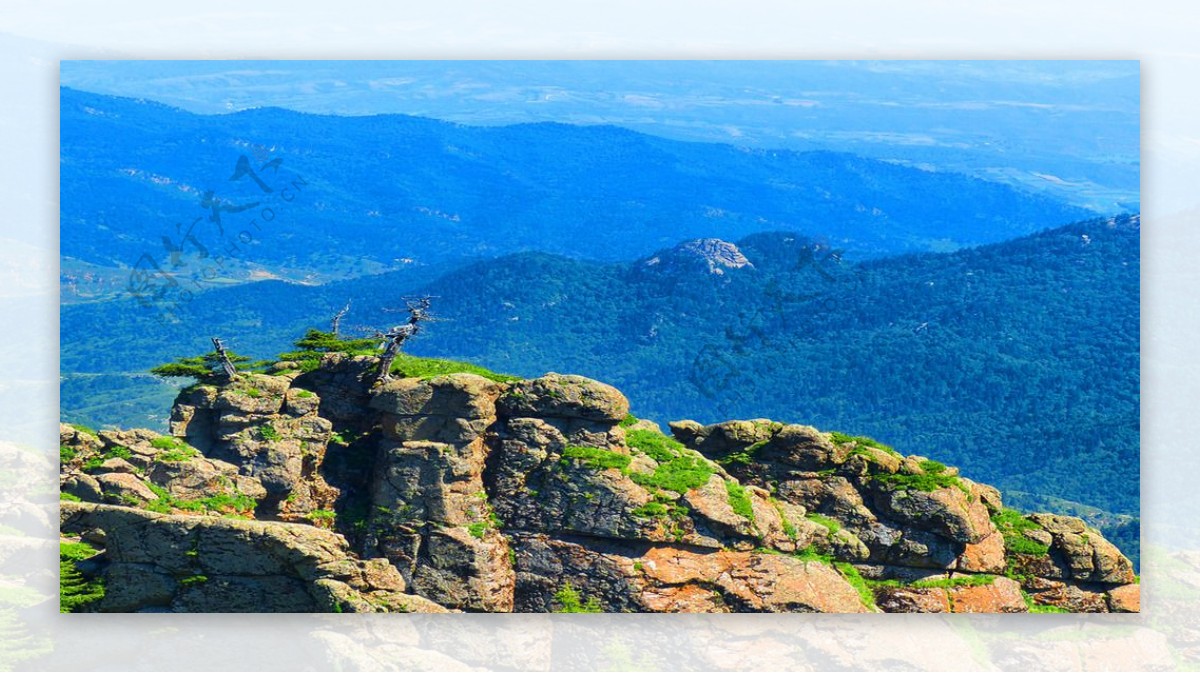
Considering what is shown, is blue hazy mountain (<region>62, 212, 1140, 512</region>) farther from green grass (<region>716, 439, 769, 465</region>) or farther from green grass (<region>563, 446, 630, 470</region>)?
green grass (<region>563, 446, 630, 470</region>)

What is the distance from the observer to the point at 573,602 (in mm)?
23719

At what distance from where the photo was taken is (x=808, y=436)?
2459 cm

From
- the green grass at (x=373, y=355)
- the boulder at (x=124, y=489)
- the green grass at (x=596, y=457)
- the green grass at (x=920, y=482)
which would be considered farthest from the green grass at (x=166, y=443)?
the green grass at (x=920, y=482)

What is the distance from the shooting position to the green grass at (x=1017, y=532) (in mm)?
24500

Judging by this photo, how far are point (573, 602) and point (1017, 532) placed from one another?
21.4ft

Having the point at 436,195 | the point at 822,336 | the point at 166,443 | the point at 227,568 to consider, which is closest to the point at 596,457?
the point at 227,568

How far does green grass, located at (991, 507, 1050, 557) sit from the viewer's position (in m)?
24.5

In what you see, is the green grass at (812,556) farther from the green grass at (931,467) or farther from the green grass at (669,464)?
the green grass at (931,467)

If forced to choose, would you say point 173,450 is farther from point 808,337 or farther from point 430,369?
point 808,337

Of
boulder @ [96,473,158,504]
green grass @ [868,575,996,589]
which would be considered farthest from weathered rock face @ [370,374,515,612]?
green grass @ [868,575,996,589]

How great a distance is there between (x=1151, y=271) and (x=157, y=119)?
72651 mm

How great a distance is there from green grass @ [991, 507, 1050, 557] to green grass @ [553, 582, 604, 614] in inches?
236

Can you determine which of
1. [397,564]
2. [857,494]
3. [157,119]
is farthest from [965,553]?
[157,119]

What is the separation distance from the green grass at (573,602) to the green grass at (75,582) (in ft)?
20.7
